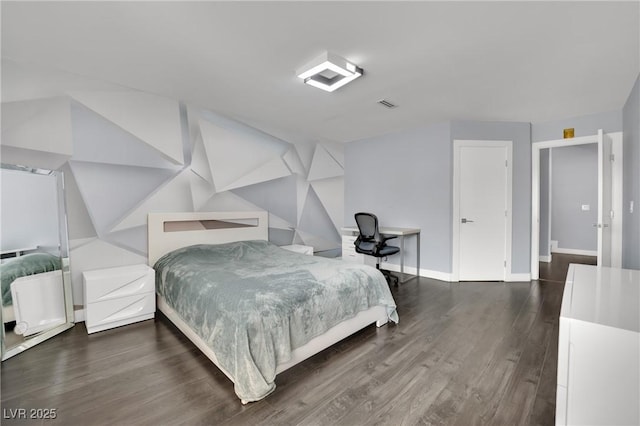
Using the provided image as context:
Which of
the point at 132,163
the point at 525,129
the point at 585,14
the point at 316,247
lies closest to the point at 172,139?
the point at 132,163

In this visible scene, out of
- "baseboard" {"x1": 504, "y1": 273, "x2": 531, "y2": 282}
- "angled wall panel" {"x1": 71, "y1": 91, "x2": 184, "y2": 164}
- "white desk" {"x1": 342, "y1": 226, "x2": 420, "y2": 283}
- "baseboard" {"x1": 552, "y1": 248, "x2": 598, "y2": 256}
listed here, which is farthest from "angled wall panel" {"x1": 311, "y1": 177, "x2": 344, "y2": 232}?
"baseboard" {"x1": 552, "y1": 248, "x2": 598, "y2": 256}

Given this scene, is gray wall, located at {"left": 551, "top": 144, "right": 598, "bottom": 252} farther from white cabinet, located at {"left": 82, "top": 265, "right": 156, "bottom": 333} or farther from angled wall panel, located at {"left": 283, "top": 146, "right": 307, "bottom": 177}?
white cabinet, located at {"left": 82, "top": 265, "right": 156, "bottom": 333}

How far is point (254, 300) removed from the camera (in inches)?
72.6

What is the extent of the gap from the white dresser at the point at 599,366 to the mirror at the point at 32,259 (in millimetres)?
3450

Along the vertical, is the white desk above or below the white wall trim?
above

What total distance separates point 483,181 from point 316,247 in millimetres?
2876

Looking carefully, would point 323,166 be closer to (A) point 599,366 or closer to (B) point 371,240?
(B) point 371,240

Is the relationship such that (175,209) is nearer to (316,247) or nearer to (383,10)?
(316,247)

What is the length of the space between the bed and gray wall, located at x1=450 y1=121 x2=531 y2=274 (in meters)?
2.69

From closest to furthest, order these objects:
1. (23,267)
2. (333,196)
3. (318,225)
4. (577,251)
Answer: (23,267), (318,225), (333,196), (577,251)

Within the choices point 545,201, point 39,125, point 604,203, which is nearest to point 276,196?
point 39,125

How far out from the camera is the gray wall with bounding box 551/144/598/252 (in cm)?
604

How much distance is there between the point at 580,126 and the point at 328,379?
4.65 meters

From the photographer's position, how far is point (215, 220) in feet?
12.4
